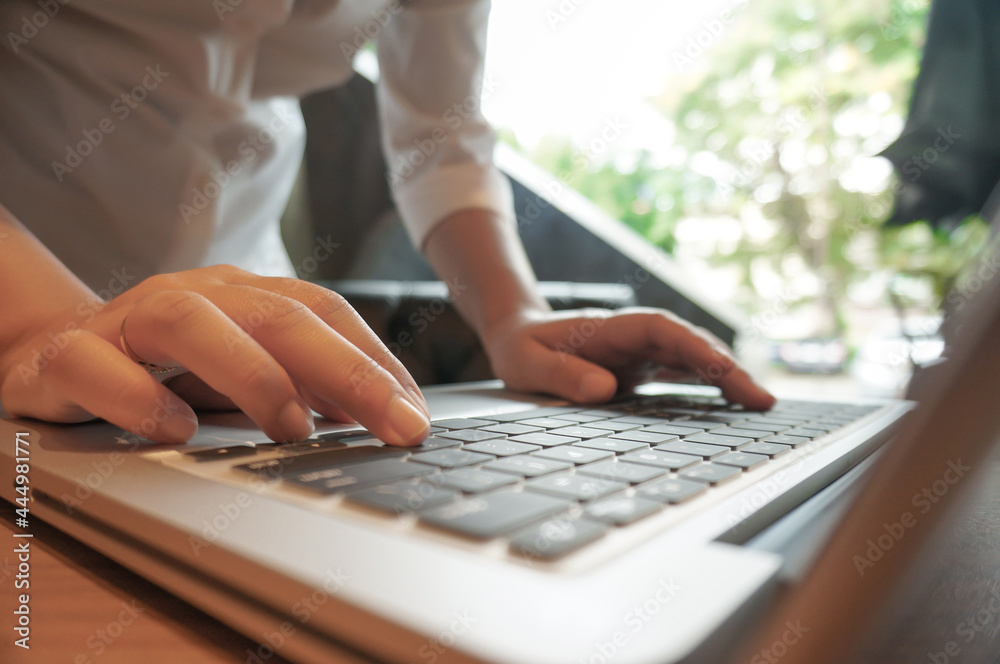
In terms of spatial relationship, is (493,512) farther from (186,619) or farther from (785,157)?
(785,157)

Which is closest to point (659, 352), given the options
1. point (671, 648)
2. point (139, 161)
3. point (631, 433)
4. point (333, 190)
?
point (631, 433)

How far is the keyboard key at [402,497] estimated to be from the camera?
0.24m

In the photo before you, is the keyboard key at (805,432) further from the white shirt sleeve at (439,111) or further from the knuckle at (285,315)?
the white shirt sleeve at (439,111)

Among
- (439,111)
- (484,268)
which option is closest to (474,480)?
(484,268)

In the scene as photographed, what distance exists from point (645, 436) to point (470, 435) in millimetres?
125


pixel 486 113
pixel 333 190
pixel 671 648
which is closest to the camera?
pixel 671 648

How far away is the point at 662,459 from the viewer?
0.35 m

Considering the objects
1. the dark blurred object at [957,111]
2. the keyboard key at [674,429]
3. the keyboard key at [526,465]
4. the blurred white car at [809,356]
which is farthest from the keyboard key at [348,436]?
the blurred white car at [809,356]

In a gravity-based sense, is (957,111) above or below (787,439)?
above

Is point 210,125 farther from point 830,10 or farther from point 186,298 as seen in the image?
point 830,10

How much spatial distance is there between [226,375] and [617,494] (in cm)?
25

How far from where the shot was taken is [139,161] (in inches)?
30.7

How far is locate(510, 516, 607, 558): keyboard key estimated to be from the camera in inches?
7.9

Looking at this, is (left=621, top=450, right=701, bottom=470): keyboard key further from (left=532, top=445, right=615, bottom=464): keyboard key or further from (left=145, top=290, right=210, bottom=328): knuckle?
(left=145, top=290, right=210, bottom=328): knuckle
